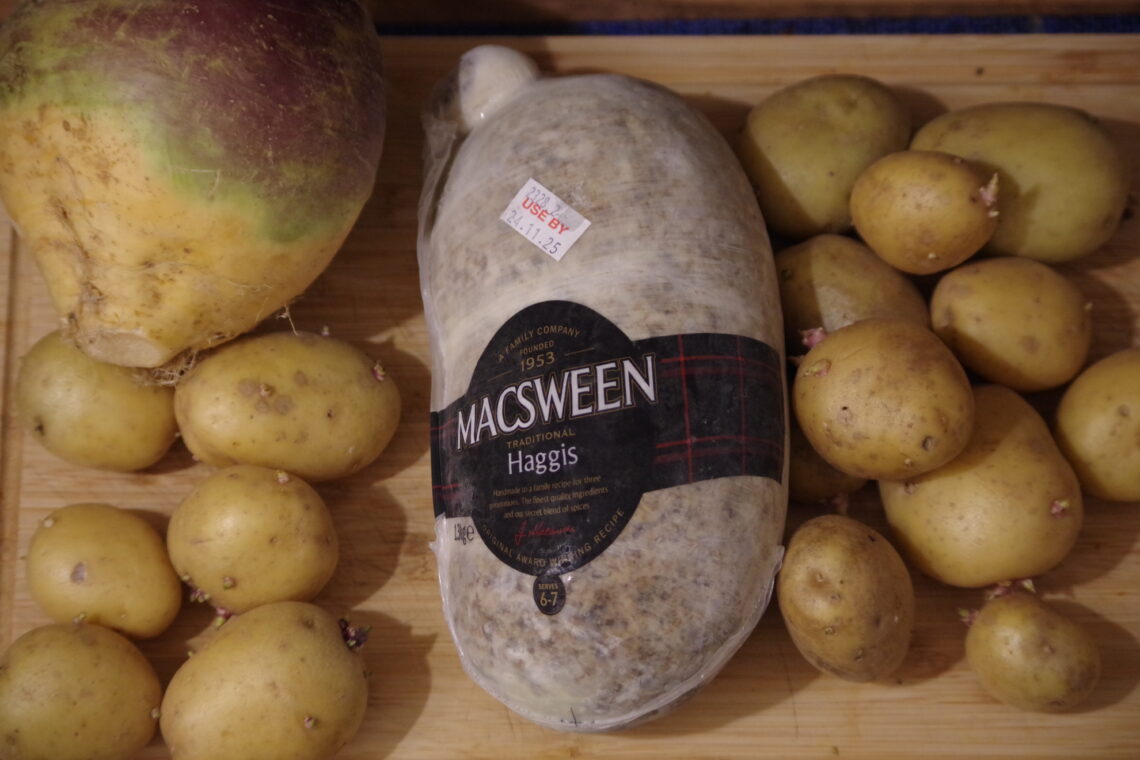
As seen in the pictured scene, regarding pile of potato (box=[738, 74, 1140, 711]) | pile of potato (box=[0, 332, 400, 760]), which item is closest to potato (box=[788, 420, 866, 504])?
pile of potato (box=[738, 74, 1140, 711])

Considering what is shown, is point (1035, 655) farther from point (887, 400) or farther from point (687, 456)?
point (687, 456)

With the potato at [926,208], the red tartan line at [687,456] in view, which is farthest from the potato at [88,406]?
the potato at [926,208]

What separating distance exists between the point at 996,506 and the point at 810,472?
0.19 metres

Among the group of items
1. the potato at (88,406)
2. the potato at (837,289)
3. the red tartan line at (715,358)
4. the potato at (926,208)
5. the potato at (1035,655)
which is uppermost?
the potato at (926,208)

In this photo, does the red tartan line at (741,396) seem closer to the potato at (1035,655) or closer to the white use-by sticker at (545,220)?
the white use-by sticker at (545,220)

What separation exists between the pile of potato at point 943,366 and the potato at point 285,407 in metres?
0.47

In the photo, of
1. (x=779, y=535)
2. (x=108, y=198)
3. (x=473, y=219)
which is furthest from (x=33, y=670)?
(x=779, y=535)

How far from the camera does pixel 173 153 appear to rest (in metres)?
0.94

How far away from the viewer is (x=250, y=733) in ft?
3.12

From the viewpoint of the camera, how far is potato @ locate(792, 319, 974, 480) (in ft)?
3.06

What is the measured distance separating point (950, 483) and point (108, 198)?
876 millimetres

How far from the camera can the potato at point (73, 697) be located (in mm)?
952

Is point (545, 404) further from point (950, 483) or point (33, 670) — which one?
point (33, 670)

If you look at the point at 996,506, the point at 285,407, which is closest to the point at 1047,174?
the point at 996,506
